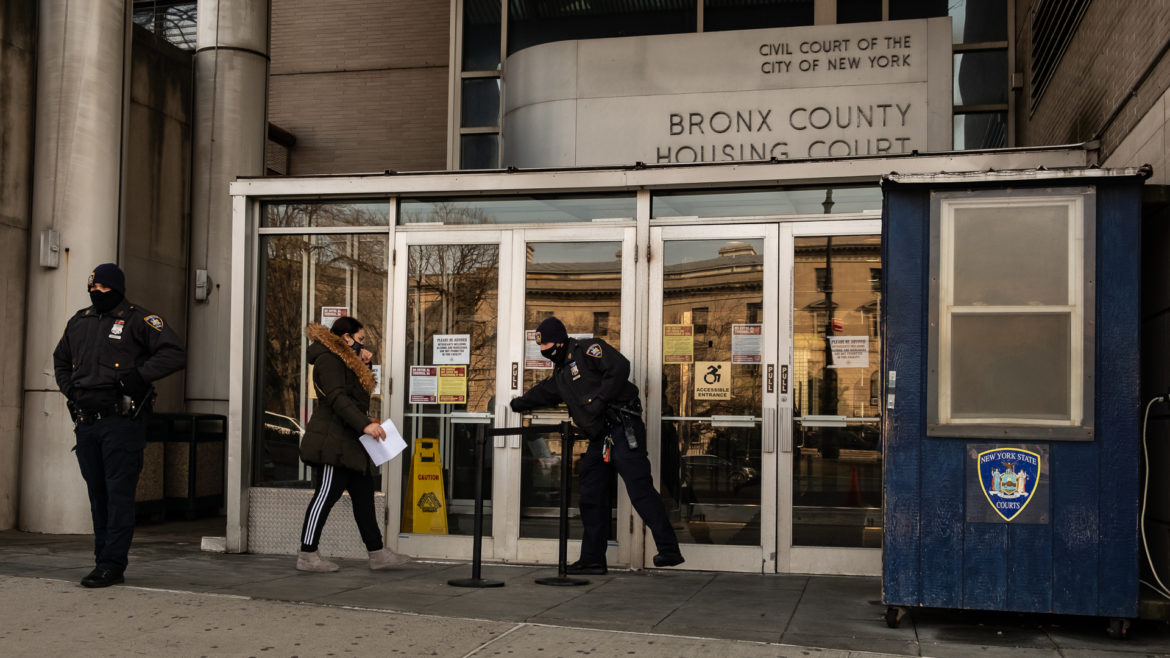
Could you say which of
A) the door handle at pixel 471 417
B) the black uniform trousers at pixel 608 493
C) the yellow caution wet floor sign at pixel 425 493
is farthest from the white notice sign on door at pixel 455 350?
the black uniform trousers at pixel 608 493

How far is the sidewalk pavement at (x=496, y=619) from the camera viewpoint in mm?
5547

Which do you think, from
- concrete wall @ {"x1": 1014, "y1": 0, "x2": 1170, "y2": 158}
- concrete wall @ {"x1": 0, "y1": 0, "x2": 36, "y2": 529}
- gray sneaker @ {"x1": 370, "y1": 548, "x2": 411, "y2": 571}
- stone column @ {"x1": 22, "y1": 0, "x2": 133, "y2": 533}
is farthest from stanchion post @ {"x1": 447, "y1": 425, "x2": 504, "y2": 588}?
concrete wall @ {"x1": 0, "y1": 0, "x2": 36, "y2": 529}

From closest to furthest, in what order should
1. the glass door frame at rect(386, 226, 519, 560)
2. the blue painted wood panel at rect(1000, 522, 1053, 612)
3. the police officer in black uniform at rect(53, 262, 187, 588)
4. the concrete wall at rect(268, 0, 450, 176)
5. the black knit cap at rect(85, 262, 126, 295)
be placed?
1. the blue painted wood panel at rect(1000, 522, 1053, 612)
2. the police officer in black uniform at rect(53, 262, 187, 588)
3. the black knit cap at rect(85, 262, 126, 295)
4. the glass door frame at rect(386, 226, 519, 560)
5. the concrete wall at rect(268, 0, 450, 176)

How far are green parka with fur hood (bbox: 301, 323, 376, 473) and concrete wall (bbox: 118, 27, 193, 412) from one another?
486cm

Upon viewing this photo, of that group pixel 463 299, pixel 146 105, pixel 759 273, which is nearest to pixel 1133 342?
pixel 759 273

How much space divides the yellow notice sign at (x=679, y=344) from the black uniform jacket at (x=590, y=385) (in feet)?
1.71

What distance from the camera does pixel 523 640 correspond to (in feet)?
18.7

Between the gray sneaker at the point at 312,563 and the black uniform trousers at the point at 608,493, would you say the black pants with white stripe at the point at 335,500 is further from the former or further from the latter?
the black uniform trousers at the point at 608,493

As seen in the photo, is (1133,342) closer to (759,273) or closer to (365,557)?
(759,273)

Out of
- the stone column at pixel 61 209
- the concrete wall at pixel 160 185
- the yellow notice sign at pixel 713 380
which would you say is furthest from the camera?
the concrete wall at pixel 160 185

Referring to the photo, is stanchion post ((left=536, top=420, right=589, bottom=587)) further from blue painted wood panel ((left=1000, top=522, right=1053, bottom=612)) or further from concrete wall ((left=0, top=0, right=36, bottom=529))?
concrete wall ((left=0, top=0, right=36, bottom=529))

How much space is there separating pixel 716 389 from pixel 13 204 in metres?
7.08

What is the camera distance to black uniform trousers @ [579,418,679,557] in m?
7.82

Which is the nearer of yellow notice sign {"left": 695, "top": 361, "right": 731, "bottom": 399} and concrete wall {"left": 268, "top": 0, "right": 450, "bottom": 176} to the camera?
yellow notice sign {"left": 695, "top": 361, "right": 731, "bottom": 399}
